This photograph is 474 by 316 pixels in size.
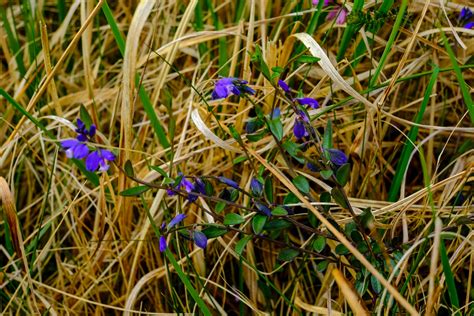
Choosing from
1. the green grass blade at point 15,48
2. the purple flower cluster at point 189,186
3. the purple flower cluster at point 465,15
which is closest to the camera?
the purple flower cluster at point 189,186

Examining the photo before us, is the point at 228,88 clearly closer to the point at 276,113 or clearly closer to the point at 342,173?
the point at 276,113

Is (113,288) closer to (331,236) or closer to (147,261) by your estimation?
(147,261)

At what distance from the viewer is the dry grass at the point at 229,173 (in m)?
1.23

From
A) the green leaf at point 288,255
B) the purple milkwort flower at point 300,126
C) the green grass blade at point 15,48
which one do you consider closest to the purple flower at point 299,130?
the purple milkwort flower at point 300,126

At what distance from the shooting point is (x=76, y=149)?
1002mm

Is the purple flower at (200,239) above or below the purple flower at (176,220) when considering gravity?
below

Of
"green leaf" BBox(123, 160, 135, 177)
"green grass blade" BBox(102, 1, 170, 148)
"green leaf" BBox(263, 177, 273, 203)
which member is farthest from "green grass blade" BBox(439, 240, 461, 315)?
"green grass blade" BBox(102, 1, 170, 148)

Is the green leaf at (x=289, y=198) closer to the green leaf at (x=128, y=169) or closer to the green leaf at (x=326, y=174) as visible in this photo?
the green leaf at (x=326, y=174)

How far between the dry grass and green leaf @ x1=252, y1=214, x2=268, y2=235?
0.36 feet

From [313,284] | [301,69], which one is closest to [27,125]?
[301,69]

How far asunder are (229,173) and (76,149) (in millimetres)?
466

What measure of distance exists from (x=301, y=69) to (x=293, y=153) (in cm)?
41

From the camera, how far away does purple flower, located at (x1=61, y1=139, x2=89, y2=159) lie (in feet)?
3.27

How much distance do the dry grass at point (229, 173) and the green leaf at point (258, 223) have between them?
0.36 ft
